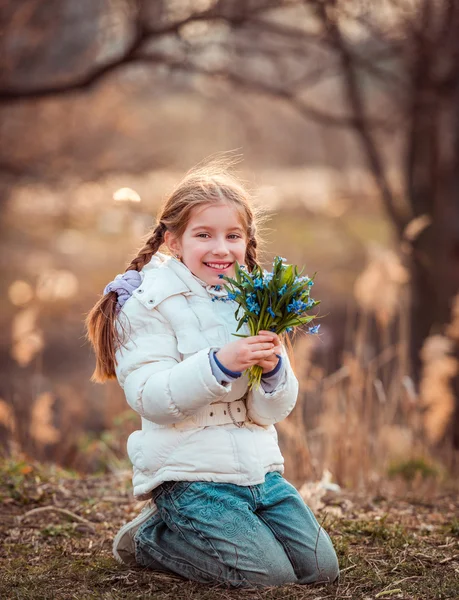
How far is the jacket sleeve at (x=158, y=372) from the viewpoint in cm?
262

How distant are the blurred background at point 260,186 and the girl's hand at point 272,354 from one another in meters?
0.59

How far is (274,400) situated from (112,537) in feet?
3.60

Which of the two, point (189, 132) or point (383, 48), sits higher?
point (189, 132)

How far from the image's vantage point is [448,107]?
7465 millimetres

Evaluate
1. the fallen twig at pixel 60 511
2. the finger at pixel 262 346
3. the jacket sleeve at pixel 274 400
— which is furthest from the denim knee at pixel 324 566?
the fallen twig at pixel 60 511

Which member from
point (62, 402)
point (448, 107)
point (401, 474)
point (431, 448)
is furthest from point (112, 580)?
point (448, 107)

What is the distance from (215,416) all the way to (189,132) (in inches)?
531

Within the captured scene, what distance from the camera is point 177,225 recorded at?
2984 millimetres

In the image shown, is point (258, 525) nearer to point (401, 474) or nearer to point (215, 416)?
point (215, 416)

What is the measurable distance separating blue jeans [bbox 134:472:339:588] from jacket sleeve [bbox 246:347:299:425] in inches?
→ 8.8

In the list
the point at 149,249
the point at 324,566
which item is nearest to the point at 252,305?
the point at 149,249

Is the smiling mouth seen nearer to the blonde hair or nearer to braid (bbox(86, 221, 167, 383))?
the blonde hair

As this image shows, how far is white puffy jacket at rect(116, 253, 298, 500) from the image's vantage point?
2754mm

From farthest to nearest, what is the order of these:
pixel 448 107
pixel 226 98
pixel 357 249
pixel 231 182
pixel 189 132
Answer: pixel 189 132 < pixel 357 249 < pixel 226 98 < pixel 448 107 < pixel 231 182
